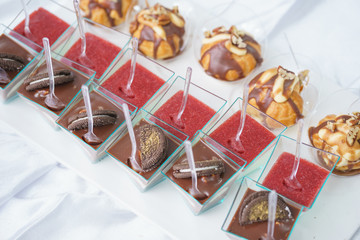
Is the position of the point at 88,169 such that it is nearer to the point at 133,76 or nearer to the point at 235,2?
the point at 133,76

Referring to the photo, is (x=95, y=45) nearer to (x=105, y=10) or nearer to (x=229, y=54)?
(x=105, y=10)

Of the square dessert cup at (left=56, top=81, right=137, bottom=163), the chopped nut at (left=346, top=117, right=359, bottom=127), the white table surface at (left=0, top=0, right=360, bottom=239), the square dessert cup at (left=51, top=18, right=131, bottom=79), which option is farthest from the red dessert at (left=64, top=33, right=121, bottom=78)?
the chopped nut at (left=346, top=117, right=359, bottom=127)

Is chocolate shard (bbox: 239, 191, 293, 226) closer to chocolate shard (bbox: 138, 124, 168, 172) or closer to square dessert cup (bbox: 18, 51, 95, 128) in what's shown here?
chocolate shard (bbox: 138, 124, 168, 172)

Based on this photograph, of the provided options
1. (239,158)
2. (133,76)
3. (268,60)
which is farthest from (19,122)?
(268,60)

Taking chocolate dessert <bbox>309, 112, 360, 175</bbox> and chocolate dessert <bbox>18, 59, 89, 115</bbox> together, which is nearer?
chocolate dessert <bbox>309, 112, 360, 175</bbox>

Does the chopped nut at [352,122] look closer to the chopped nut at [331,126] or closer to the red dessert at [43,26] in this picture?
the chopped nut at [331,126]

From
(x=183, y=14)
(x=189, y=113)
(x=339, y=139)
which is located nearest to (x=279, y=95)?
(x=339, y=139)
